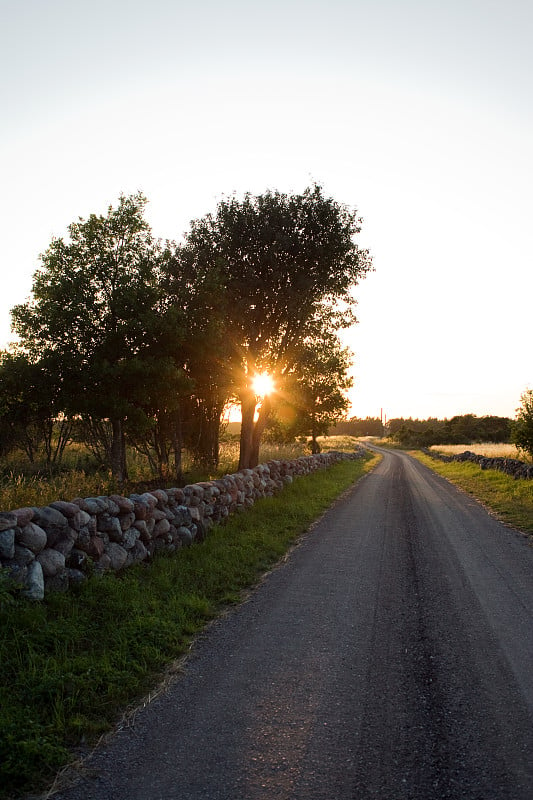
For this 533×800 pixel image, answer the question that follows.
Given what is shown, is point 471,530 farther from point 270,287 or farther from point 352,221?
point 352,221

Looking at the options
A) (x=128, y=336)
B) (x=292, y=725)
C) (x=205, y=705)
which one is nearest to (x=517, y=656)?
(x=292, y=725)

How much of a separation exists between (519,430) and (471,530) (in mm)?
15997

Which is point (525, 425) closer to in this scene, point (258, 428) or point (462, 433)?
point (258, 428)

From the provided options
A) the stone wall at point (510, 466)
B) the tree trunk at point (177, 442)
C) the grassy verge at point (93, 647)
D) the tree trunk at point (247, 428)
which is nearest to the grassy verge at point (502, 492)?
the stone wall at point (510, 466)

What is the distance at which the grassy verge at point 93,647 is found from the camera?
12.0 feet

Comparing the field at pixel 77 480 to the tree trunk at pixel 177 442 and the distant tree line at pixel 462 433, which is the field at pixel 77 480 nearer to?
the tree trunk at pixel 177 442

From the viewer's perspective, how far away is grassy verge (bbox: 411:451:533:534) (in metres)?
13.3

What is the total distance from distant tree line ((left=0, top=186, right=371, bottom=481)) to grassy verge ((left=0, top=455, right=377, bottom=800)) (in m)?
6.83

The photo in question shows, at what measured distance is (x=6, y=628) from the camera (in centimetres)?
515

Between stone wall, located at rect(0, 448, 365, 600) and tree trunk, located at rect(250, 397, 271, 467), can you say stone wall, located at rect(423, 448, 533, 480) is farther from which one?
stone wall, located at rect(0, 448, 365, 600)

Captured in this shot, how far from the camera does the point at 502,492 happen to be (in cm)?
1808

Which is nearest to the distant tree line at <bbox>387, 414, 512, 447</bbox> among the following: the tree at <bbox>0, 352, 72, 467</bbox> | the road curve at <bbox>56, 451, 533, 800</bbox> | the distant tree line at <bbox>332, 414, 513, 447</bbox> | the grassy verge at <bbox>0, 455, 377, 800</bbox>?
the distant tree line at <bbox>332, 414, 513, 447</bbox>

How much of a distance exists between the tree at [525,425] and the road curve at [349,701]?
19044mm

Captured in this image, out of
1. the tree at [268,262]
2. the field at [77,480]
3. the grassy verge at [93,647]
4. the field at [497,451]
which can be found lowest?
the grassy verge at [93,647]
